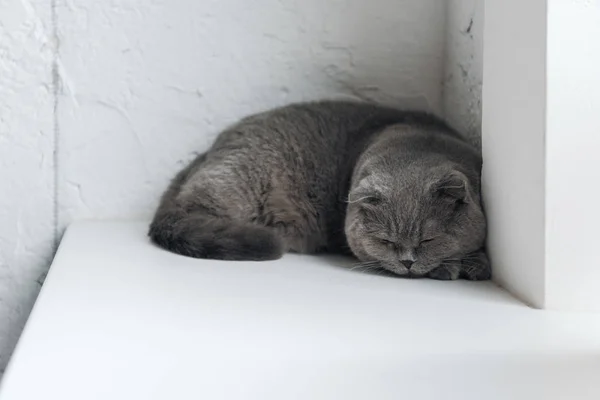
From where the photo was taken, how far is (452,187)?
1.81m

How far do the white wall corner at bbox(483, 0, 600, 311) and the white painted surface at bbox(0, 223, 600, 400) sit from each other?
2.7 inches

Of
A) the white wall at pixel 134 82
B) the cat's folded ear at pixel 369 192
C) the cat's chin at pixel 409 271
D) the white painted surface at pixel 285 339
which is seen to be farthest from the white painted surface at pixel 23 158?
the cat's chin at pixel 409 271

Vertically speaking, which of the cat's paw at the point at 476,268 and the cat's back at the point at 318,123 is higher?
the cat's back at the point at 318,123

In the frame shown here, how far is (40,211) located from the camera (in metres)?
2.18

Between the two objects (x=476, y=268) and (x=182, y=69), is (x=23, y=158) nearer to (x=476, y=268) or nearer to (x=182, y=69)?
(x=182, y=69)

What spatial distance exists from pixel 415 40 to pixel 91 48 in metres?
0.81

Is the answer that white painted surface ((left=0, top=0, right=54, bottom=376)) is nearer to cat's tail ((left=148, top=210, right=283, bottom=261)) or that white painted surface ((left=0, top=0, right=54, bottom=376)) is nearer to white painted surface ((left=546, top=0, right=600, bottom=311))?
Result: cat's tail ((left=148, top=210, right=283, bottom=261))

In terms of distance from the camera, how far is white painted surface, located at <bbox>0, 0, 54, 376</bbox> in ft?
6.93

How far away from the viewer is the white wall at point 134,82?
2.14 m

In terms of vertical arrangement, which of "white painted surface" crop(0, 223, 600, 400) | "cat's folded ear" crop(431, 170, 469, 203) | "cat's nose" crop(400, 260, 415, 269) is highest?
"cat's folded ear" crop(431, 170, 469, 203)

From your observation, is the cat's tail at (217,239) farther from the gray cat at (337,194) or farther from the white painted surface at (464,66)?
the white painted surface at (464,66)

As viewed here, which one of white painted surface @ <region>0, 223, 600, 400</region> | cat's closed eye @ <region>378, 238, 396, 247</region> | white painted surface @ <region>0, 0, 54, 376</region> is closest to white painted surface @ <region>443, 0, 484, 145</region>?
cat's closed eye @ <region>378, 238, 396, 247</region>

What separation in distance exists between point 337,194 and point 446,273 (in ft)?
1.40

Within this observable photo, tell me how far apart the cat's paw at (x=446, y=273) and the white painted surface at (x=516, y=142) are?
0.26 ft
